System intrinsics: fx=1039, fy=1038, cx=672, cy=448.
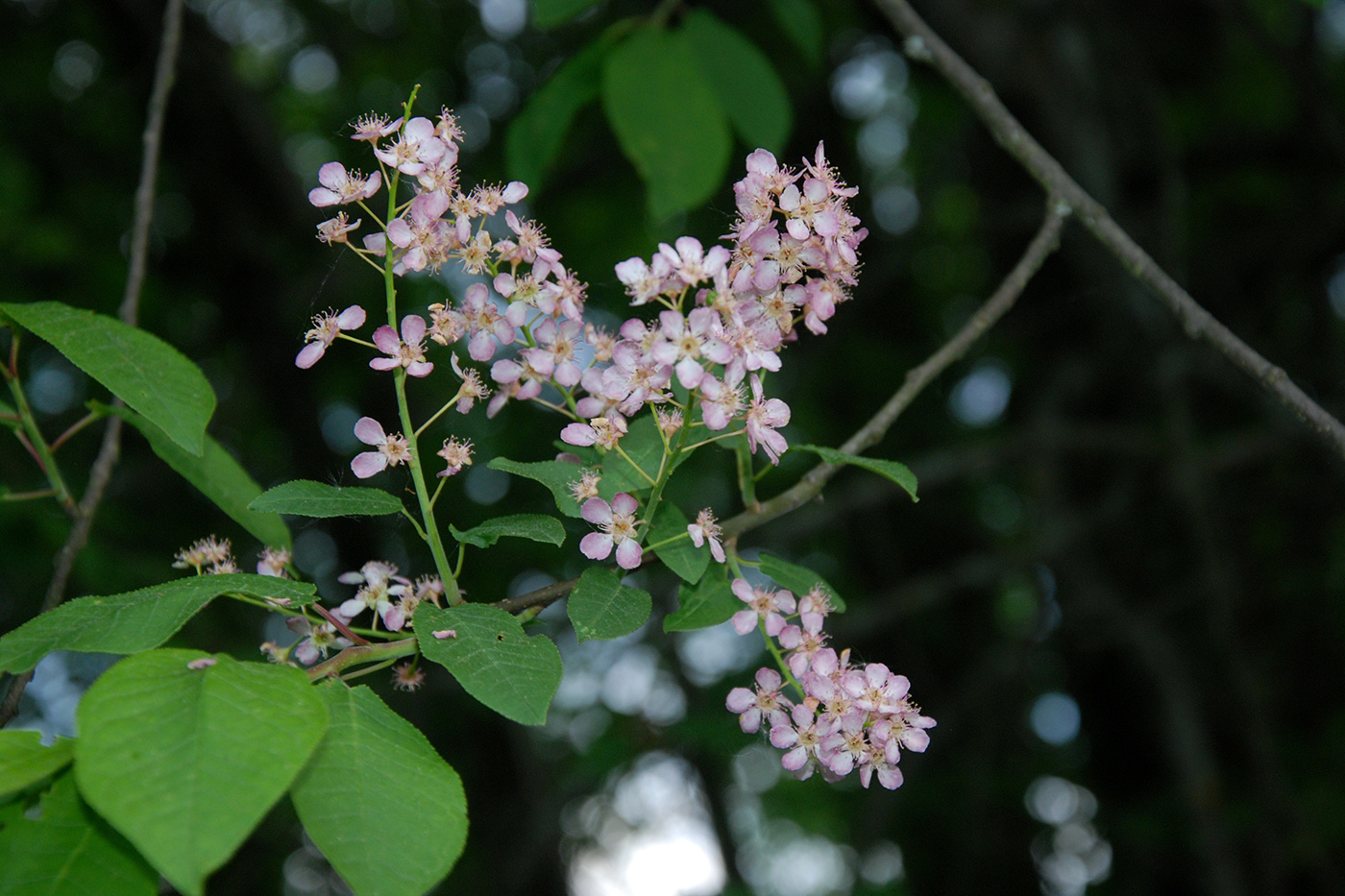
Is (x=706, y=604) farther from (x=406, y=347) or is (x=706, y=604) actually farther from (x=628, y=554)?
(x=406, y=347)

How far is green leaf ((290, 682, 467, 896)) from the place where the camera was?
0.87 meters

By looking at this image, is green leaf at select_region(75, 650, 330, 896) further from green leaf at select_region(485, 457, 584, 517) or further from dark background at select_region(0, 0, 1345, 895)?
dark background at select_region(0, 0, 1345, 895)

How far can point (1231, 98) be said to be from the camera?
6047 millimetres

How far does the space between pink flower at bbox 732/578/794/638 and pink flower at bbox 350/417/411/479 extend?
43 cm

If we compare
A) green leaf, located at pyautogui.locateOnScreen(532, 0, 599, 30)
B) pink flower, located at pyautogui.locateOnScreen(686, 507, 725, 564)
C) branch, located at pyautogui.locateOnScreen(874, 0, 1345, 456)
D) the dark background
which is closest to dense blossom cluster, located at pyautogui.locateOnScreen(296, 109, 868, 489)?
pink flower, located at pyautogui.locateOnScreen(686, 507, 725, 564)

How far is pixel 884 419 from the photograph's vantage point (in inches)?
55.7

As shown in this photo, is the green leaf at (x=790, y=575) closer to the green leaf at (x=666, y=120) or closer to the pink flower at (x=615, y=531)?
the pink flower at (x=615, y=531)

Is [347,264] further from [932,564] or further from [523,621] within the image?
[932,564]

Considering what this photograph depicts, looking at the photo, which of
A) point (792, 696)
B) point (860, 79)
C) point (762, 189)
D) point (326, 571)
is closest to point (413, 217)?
point (762, 189)

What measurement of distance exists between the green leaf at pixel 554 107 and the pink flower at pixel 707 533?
1187 mm

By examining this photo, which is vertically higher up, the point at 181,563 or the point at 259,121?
the point at 259,121

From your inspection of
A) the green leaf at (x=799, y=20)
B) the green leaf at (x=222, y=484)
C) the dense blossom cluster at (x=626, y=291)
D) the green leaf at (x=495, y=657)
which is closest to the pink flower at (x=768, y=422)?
the dense blossom cluster at (x=626, y=291)

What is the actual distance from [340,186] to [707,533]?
0.62m

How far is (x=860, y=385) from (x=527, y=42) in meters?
2.69
